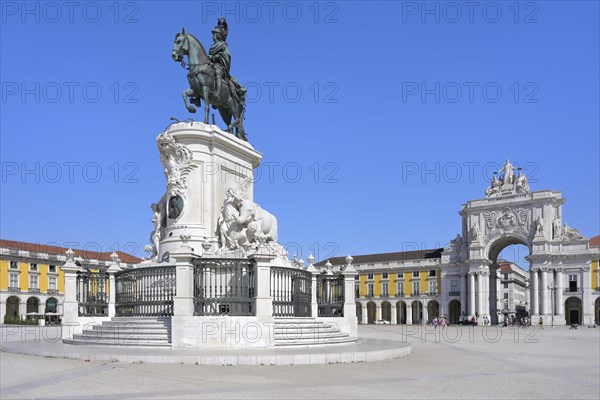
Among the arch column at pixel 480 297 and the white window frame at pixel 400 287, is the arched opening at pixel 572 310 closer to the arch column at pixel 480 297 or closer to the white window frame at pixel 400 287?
the arch column at pixel 480 297

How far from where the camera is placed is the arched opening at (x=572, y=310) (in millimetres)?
75175

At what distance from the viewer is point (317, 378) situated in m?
10.5

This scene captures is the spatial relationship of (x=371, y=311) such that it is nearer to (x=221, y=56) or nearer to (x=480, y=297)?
(x=480, y=297)

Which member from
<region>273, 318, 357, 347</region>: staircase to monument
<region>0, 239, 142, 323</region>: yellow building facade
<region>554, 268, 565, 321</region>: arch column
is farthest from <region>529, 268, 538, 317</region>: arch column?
<region>273, 318, 357, 347</region>: staircase to monument

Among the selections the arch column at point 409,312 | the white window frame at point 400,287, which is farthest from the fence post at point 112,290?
the white window frame at point 400,287

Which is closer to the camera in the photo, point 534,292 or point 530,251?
point 534,292

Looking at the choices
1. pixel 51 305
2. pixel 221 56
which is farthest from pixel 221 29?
pixel 51 305

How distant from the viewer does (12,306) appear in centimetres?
7219

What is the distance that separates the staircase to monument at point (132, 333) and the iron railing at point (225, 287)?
91 cm

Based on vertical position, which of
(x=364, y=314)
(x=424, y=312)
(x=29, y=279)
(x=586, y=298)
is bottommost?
(x=364, y=314)

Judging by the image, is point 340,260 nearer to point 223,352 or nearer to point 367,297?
point 367,297

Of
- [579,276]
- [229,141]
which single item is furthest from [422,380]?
[579,276]

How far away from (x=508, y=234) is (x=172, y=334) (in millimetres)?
70542

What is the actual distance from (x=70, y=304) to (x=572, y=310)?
69944 mm
